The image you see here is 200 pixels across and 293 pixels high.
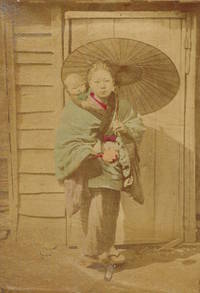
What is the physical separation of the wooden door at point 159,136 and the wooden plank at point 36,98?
0.21 meters

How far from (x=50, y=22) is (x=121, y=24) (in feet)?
1.06

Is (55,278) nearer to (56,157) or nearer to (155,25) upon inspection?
(56,157)

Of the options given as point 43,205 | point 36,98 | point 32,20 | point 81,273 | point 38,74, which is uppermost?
point 32,20

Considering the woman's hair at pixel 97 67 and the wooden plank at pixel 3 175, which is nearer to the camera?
the woman's hair at pixel 97 67

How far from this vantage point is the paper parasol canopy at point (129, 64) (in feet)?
8.31

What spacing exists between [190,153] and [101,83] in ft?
1.75

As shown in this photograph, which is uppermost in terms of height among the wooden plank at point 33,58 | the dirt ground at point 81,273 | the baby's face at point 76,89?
the wooden plank at point 33,58

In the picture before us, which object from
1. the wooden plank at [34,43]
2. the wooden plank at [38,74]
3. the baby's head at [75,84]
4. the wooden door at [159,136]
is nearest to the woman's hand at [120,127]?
the wooden door at [159,136]

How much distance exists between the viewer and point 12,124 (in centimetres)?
260

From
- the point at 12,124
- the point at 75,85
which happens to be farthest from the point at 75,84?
the point at 12,124

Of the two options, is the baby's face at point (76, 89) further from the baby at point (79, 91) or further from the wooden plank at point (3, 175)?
the wooden plank at point (3, 175)

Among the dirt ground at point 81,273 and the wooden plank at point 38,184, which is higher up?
the wooden plank at point 38,184

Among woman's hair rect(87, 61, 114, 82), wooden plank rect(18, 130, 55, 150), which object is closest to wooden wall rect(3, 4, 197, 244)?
wooden plank rect(18, 130, 55, 150)

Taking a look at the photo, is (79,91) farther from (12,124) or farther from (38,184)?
(38,184)
